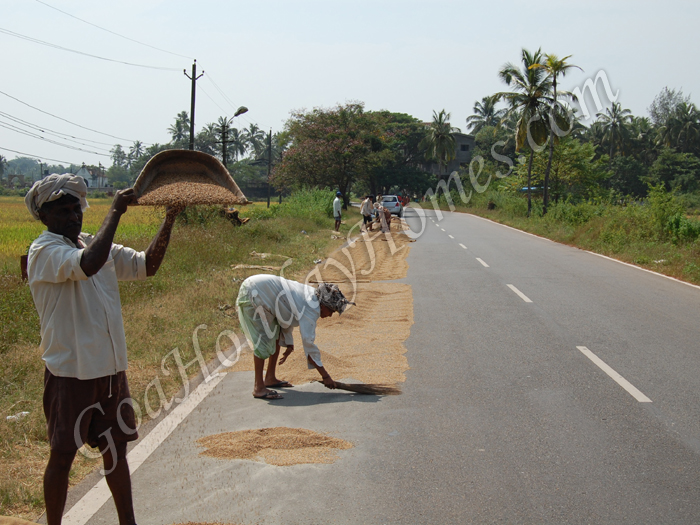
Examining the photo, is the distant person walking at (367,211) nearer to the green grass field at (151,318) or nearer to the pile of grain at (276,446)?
the green grass field at (151,318)

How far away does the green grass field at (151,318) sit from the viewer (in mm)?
4586

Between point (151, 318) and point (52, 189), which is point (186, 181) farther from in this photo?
point (151, 318)

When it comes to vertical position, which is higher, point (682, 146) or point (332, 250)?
point (682, 146)

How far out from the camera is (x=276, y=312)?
605 centimetres

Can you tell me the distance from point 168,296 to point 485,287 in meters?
5.98

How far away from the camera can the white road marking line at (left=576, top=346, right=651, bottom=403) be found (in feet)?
19.0

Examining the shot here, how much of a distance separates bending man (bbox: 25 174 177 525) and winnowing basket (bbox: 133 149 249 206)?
929mm

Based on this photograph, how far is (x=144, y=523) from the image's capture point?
3.56 meters

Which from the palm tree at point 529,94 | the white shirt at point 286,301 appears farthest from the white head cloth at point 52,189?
the palm tree at point 529,94

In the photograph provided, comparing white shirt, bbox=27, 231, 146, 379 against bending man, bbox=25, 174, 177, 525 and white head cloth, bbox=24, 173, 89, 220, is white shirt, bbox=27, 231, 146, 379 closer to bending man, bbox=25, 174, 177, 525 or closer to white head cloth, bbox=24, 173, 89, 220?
bending man, bbox=25, 174, 177, 525

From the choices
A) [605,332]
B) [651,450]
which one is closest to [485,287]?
[605,332]

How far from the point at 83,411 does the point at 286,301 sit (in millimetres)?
2834

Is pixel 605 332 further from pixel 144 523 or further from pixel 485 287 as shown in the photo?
pixel 144 523

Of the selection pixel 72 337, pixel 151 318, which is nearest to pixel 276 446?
pixel 72 337
